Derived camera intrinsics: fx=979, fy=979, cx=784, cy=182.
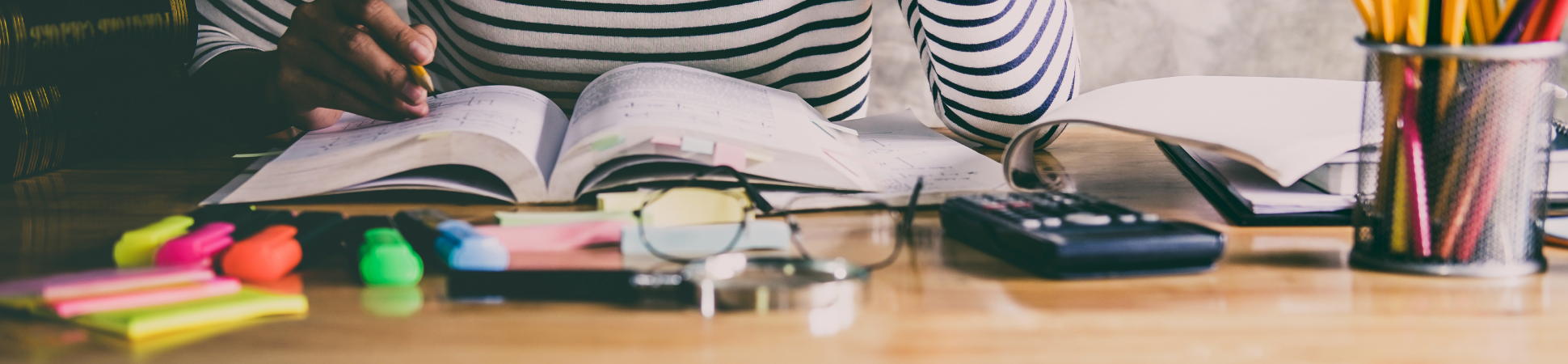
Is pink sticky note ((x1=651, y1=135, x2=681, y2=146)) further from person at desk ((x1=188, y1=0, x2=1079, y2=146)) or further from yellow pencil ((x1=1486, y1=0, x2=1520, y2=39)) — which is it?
yellow pencil ((x1=1486, y1=0, x2=1520, y2=39))

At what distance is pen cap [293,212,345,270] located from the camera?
0.42 m

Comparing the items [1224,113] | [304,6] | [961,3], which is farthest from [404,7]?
[1224,113]

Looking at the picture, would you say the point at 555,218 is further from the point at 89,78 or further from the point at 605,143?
the point at 89,78

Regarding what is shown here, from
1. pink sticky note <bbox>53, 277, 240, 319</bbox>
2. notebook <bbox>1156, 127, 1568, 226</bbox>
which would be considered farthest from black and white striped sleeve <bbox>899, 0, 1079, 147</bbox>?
pink sticky note <bbox>53, 277, 240, 319</bbox>

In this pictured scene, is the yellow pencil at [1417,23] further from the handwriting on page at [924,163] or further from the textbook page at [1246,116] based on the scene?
the handwriting on page at [924,163]

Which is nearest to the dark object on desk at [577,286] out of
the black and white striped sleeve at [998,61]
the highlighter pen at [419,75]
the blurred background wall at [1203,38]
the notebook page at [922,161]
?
the notebook page at [922,161]

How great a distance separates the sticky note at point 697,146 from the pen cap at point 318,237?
0.18 m

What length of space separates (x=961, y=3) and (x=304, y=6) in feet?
1.72

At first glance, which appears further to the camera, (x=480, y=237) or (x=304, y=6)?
(x=304, y=6)

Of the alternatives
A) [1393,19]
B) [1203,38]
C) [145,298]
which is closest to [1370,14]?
[1393,19]

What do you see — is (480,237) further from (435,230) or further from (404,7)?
(404,7)

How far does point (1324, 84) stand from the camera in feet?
2.21

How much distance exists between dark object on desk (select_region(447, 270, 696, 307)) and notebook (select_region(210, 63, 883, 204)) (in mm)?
179

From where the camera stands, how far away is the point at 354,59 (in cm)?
67
